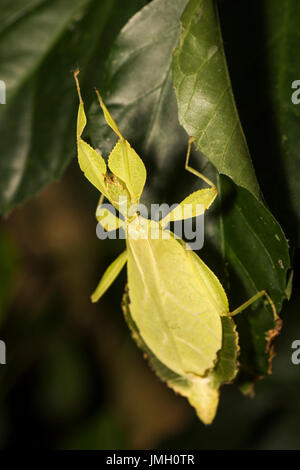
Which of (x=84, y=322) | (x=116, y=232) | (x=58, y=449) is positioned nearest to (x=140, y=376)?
(x=84, y=322)

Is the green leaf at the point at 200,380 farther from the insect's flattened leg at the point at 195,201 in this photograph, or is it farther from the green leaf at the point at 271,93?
the green leaf at the point at 271,93

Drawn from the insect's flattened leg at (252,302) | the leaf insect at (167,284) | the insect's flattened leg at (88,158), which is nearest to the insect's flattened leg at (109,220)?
the leaf insect at (167,284)

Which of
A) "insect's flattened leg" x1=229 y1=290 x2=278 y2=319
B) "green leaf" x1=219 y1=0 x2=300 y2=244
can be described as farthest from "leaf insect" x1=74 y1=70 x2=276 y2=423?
"green leaf" x1=219 y1=0 x2=300 y2=244

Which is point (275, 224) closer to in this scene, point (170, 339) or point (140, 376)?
point (170, 339)

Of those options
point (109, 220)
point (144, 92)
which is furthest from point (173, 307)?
point (144, 92)

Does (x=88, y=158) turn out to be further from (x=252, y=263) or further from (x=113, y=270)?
(x=252, y=263)

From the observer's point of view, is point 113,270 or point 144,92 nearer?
point 144,92
